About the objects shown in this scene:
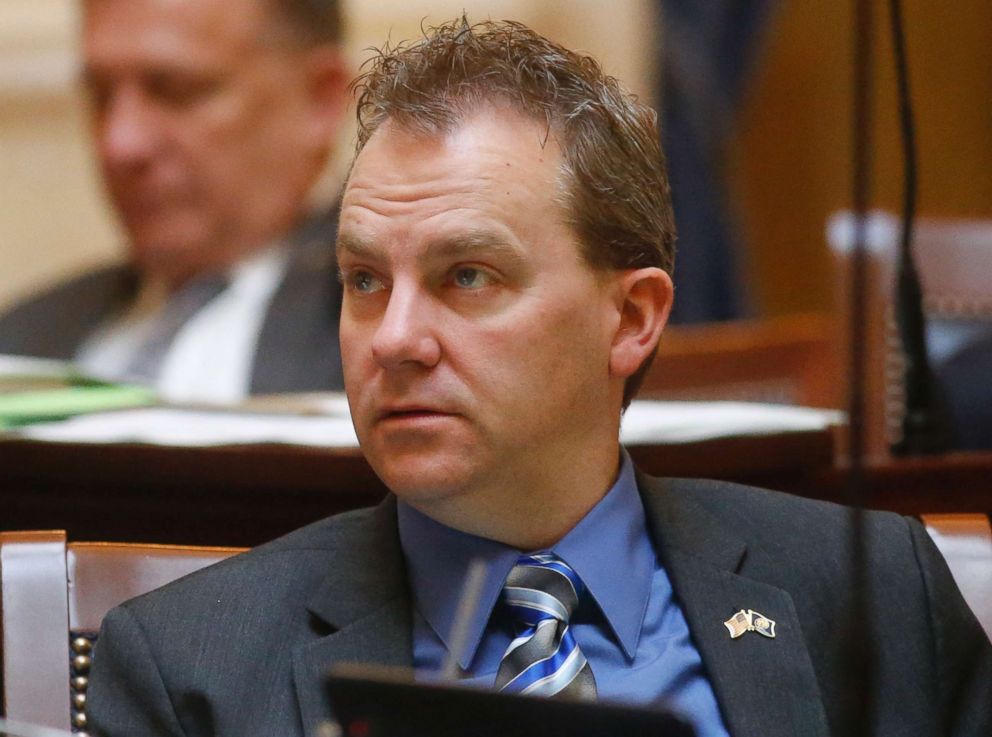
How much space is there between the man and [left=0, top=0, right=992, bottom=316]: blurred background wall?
3.47ft

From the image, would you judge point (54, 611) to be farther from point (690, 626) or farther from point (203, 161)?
point (203, 161)

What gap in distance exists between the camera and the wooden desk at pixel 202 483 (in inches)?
78.7

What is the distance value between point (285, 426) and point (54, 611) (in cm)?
51

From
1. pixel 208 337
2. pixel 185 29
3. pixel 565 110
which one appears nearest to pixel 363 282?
pixel 565 110

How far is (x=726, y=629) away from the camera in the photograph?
1.73 metres

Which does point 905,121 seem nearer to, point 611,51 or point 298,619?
point 298,619

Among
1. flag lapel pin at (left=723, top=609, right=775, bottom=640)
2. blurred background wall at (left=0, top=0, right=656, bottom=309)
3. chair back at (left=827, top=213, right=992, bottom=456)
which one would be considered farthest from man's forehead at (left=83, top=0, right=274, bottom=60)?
flag lapel pin at (left=723, top=609, right=775, bottom=640)

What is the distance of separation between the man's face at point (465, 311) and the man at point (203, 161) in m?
2.44

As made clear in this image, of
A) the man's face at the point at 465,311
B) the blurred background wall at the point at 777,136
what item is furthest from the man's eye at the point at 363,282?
the blurred background wall at the point at 777,136

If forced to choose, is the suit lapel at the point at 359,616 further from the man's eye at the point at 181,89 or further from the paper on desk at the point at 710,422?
the man's eye at the point at 181,89

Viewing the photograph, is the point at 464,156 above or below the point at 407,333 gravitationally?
above

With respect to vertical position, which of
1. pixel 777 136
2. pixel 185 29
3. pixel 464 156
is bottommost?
pixel 777 136

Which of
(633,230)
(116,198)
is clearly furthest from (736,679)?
(116,198)

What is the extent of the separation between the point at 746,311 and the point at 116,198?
2070 millimetres
